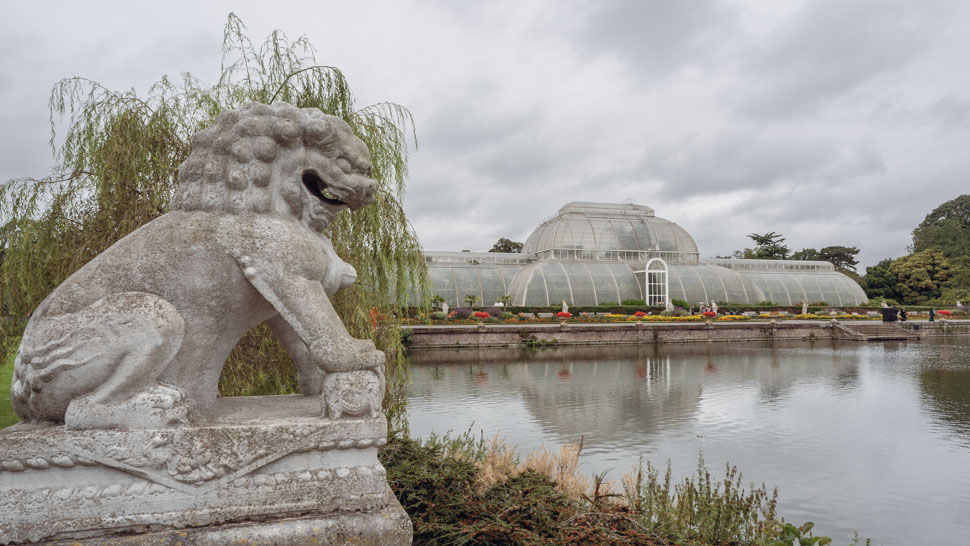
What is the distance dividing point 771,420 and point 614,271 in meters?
31.8

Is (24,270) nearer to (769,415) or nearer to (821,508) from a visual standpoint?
(821,508)

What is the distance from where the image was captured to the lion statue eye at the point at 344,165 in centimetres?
295

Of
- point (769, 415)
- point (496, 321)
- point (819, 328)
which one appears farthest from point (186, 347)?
point (819, 328)

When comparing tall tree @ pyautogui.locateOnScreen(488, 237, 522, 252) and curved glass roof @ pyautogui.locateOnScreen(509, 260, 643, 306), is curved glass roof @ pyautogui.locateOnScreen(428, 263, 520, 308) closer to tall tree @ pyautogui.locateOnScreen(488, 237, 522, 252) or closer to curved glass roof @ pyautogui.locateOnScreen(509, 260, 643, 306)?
curved glass roof @ pyautogui.locateOnScreen(509, 260, 643, 306)

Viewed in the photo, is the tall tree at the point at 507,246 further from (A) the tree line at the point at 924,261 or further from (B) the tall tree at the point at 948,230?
(B) the tall tree at the point at 948,230

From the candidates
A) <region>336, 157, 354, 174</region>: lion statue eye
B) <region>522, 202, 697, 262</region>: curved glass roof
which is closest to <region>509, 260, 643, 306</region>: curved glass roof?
<region>522, 202, 697, 262</region>: curved glass roof

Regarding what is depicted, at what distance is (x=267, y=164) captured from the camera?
9.21 feet

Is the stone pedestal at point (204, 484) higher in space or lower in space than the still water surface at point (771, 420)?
higher

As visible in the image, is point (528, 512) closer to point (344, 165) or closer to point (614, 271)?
point (344, 165)

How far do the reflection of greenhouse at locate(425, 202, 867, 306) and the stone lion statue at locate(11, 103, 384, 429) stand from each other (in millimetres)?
36561

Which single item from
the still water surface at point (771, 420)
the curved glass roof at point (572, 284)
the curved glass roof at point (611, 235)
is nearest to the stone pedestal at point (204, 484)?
the still water surface at point (771, 420)

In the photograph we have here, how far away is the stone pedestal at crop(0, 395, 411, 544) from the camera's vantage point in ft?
7.35

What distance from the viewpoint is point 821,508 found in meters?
6.70

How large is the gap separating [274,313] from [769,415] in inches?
453
